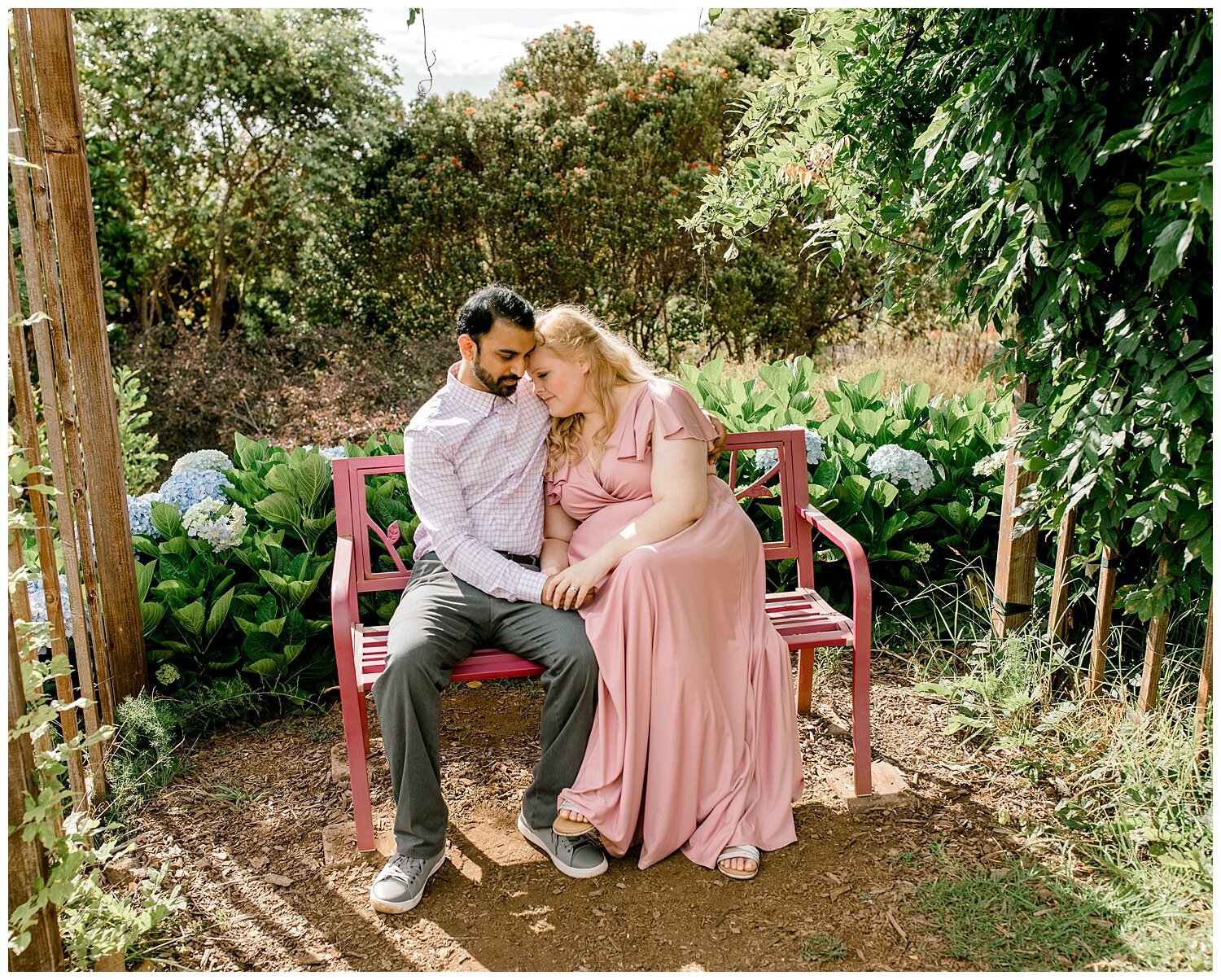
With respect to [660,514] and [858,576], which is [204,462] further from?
[858,576]

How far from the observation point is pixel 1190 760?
257cm

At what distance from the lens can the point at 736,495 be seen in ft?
10.8

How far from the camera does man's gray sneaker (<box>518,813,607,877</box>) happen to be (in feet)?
8.46

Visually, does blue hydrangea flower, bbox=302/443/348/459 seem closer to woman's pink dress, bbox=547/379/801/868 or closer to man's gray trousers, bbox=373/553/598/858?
man's gray trousers, bbox=373/553/598/858

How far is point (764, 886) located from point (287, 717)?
176cm

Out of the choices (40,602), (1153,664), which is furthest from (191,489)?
(1153,664)

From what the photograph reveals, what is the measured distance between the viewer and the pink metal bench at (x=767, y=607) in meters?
2.63

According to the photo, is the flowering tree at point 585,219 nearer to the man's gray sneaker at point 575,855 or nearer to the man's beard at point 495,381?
the man's beard at point 495,381

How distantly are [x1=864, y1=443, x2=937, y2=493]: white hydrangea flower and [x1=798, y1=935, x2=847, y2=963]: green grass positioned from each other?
1.93m

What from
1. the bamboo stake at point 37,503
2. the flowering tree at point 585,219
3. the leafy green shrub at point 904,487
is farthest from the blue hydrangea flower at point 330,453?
the flowering tree at point 585,219

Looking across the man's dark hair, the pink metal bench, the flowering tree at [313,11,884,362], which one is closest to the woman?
the man's dark hair

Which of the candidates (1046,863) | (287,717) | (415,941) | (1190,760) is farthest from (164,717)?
(1190,760)

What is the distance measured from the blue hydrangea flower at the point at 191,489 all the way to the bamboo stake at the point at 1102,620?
9.49ft

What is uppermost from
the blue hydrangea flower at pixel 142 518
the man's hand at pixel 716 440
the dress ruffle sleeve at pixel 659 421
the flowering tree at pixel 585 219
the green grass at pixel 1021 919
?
the flowering tree at pixel 585 219
